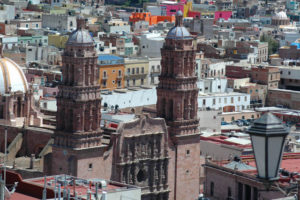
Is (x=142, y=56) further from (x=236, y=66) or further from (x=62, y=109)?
(x=62, y=109)

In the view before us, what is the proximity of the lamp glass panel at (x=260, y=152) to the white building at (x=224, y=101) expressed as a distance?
274 ft

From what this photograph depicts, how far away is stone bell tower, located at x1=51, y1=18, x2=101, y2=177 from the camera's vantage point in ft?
217

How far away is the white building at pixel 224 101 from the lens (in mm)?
107119

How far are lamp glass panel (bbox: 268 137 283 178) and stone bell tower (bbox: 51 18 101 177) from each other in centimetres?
4570

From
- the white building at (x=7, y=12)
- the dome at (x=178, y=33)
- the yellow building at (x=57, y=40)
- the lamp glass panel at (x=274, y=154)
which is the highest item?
the lamp glass panel at (x=274, y=154)

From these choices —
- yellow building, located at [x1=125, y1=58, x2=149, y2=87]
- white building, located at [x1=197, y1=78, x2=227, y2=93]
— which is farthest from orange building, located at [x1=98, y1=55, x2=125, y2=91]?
white building, located at [x1=197, y1=78, x2=227, y2=93]

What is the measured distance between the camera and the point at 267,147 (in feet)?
67.1

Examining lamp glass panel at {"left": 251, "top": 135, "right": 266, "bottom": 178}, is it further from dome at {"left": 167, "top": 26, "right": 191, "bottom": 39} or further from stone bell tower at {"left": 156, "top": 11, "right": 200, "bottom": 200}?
dome at {"left": 167, "top": 26, "right": 191, "bottom": 39}

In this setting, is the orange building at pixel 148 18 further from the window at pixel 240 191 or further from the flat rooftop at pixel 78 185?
the flat rooftop at pixel 78 185

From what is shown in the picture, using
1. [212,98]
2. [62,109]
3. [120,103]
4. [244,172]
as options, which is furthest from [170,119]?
[212,98]

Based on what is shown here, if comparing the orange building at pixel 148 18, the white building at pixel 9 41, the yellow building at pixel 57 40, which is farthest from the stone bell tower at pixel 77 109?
the orange building at pixel 148 18

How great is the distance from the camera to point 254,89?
119 meters

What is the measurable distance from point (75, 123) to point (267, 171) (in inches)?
1818

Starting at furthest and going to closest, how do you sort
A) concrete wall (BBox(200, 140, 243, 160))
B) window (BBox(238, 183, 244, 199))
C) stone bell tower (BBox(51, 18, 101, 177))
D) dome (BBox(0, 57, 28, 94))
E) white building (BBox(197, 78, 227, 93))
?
white building (BBox(197, 78, 227, 93)) → concrete wall (BBox(200, 140, 243, 160)) → dome (BBox(0, 57, 28, 94)) → stone bell tower (BBox(51, 18, 101, 177)) → window (BBox(238, 183, 244, 199))
